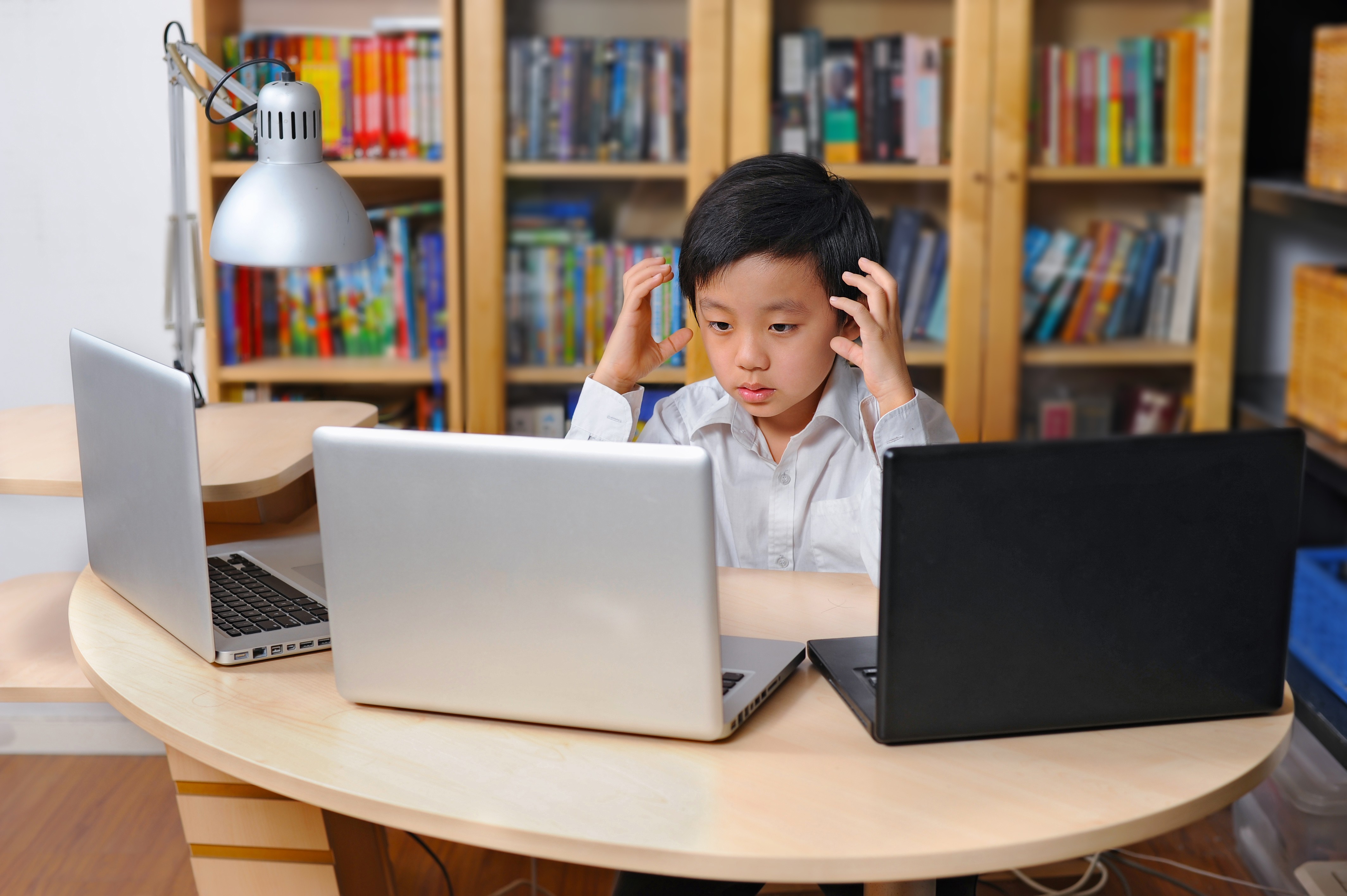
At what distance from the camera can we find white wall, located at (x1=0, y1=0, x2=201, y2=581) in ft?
7.50

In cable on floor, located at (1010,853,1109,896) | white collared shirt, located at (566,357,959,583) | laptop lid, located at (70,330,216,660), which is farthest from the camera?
cable on floor, located at (1010,853,1109,896)

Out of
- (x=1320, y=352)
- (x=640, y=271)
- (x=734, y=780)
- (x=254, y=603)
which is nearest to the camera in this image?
(x=734, y=780)

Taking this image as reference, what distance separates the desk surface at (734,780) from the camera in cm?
81

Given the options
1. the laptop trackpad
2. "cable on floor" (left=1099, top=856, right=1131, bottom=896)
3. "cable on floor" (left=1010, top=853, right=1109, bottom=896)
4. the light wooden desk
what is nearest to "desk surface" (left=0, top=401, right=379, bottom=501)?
the light wooden desk

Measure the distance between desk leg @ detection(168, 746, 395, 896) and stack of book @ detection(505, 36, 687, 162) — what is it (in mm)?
1674

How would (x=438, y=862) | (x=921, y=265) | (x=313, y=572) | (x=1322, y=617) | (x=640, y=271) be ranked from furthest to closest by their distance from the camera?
(x=921, y=265)
(x=1322, y=617)
(x=438, y=862)
(x=640, y=271)
(x=313, y=572)

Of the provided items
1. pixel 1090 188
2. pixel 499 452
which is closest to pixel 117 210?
pixel 499 452

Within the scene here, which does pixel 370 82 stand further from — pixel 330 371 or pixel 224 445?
pixel 224 445

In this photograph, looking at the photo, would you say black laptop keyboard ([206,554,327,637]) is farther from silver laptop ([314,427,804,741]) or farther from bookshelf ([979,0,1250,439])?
bookshelf ([979,0,1250,439])

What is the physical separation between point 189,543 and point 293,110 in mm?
530

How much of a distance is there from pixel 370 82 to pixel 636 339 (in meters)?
1.29

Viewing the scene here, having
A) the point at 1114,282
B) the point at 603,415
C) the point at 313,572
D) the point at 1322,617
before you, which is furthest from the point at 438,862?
the point at 1114,282

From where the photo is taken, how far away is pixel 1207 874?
1.96m

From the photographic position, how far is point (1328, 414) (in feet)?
7.81
